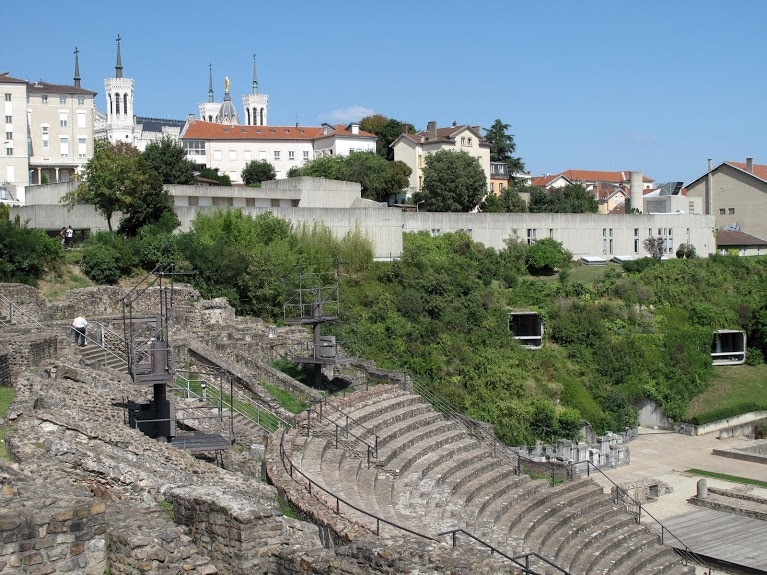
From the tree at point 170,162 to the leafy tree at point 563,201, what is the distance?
65.8ft

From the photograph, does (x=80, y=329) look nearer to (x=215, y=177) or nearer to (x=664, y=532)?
(x=664, y=532)

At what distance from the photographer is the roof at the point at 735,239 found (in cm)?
4619

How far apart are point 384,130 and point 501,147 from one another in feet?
29.2

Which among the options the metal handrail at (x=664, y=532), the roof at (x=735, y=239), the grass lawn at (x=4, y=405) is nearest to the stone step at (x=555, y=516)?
the metal handrail at (x=664, y=532)

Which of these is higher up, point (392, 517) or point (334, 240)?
point (334, 240)

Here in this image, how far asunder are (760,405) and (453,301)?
1025cm

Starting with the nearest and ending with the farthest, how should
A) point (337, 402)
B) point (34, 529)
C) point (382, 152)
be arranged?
1. point (34, 529)
2. point (337, 402)
3. point (382, 152)

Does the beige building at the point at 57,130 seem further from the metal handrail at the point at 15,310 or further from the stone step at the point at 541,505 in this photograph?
the stone step at the point at 541,505

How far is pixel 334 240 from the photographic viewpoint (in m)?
31.9

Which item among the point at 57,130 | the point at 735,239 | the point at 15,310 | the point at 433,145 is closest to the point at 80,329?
the point at 15,310

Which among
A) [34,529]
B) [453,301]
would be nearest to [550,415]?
[453,301]

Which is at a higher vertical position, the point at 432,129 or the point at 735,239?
the point at 432,129

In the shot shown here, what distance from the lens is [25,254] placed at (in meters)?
25.6

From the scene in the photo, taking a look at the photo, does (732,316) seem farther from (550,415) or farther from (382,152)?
(382,152)
